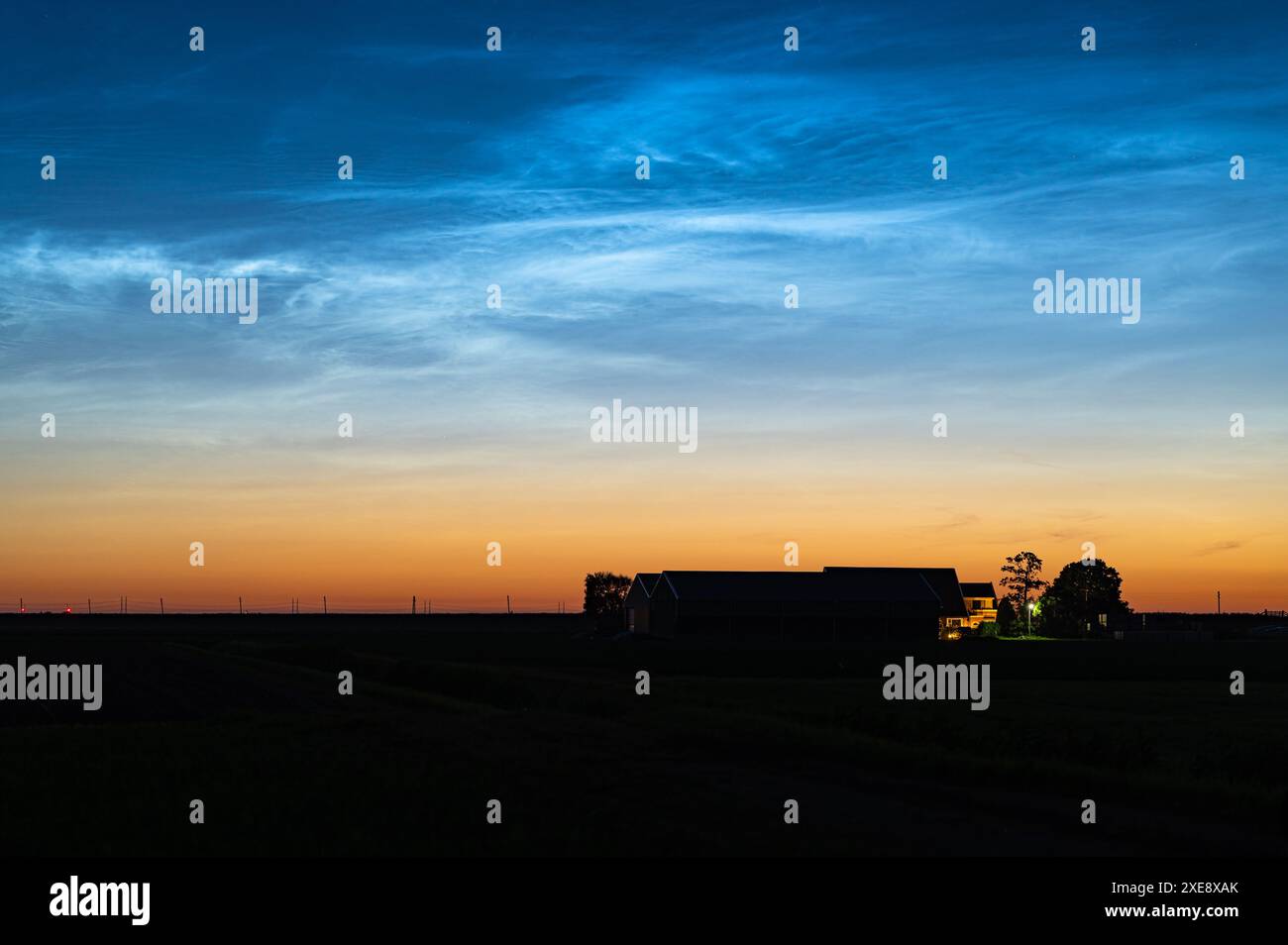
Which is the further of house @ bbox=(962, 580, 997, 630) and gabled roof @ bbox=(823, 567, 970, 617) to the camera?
house @ bbox=(962, 580, 997, 630)

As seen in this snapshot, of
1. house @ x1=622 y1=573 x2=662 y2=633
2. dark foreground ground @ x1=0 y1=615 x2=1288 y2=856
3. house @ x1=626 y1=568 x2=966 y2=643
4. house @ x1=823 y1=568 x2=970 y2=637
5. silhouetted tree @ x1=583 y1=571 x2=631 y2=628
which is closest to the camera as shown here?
dark foreground ground @ x1=0 y1=615 x2=1288 y2=856

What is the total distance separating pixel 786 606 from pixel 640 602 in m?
16.0

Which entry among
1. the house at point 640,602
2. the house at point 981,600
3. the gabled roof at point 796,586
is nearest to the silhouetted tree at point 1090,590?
the house at point 981,600

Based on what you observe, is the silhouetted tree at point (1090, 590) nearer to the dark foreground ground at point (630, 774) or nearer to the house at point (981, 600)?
the house at point (981, 600)

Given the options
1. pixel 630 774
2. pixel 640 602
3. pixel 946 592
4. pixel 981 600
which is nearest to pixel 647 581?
pixel 640 602

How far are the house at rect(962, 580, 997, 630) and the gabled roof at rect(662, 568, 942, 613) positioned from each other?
1968 inches

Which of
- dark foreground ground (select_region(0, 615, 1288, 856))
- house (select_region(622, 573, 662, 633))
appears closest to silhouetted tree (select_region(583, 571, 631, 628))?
house (select_region(622, 573, 662, 633))

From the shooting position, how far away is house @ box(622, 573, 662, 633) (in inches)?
5335

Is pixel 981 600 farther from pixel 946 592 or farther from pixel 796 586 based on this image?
pixel 796 586

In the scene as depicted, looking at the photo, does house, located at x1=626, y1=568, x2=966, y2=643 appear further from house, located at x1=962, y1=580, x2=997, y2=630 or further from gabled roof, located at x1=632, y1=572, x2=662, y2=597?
house, located at x1=962, y1=580, x2=997, y2=630

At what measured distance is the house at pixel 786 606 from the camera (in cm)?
12988

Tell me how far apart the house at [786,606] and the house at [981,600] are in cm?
5163
